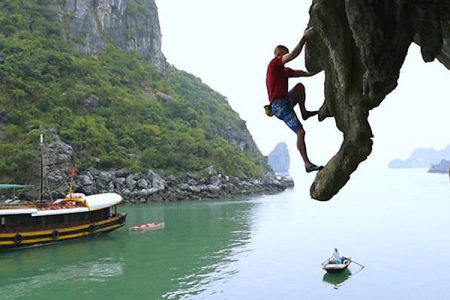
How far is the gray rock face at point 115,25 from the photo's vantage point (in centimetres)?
10494

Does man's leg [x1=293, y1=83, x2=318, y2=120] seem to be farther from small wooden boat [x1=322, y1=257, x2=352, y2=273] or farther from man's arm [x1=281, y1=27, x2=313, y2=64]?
small wooden boat [x1=322, y1=257, x2=352, y2=273]

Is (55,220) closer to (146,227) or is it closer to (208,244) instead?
(146,227)

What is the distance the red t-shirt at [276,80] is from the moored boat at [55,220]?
2839 cm

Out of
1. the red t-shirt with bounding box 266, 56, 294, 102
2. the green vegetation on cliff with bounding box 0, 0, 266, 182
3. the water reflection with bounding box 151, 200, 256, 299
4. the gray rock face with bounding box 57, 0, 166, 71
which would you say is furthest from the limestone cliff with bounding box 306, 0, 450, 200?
the gray rock face with bounding box 57, 0, 166, 71

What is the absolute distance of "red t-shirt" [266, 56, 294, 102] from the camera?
6270 millimetres

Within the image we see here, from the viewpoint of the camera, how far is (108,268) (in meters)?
26.9

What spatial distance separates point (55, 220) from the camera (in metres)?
32.8

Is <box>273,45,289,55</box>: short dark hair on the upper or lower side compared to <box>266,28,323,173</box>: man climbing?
upper

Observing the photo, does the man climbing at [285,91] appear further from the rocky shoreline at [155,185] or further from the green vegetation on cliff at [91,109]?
the green vegetation on cliff at [91,109]

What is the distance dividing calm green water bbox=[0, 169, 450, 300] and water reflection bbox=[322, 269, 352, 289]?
0.05 m

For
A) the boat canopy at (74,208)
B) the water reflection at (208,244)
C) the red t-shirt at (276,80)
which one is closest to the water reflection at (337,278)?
the water reflection at (208,244)

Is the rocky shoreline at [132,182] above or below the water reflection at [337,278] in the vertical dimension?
above

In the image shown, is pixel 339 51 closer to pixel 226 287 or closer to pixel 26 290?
pixel 226 287

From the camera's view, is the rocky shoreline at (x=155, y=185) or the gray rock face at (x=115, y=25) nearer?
the rocky shoreline at (x=155, y=185)
